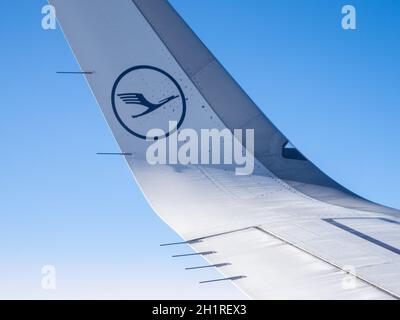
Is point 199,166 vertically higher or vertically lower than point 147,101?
lower

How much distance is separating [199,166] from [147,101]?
0.81 metres

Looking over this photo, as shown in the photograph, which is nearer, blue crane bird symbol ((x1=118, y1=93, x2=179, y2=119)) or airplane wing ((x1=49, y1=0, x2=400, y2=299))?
airplane wing ((x1=49, y1=0, x2=400, y2=299))

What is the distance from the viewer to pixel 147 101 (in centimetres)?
525

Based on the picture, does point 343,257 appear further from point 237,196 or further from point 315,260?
point 237,196

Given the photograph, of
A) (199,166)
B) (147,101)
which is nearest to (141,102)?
(147,101)

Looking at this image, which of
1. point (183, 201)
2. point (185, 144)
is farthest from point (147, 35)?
point (183, 201)

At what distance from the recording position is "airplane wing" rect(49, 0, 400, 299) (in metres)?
3.86

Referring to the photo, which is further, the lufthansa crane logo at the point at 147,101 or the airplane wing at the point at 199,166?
the lufthansa crane logo at the point at 147,101

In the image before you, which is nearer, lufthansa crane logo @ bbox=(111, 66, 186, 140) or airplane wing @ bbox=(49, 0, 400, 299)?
airplane wing @ bbox=(49, 0, 400, 299)

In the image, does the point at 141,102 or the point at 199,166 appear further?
the point at 141,102

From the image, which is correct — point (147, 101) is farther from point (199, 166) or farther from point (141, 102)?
point (199, 166)

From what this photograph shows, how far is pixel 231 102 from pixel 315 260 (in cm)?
248

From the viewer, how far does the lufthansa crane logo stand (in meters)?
5.17

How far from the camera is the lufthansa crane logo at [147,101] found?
17.0ft
